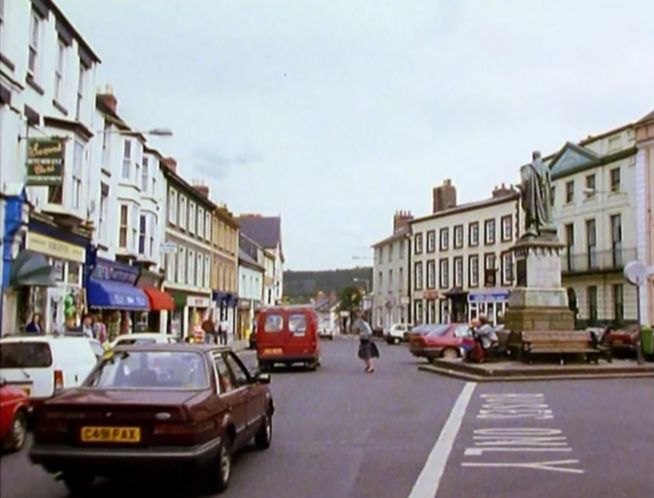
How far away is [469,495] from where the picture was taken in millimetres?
7562

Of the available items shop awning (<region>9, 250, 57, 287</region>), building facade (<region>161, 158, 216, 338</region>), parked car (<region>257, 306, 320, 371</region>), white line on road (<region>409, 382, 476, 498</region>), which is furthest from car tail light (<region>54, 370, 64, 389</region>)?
building facade (<region>161, 158, 216, 338</region>)

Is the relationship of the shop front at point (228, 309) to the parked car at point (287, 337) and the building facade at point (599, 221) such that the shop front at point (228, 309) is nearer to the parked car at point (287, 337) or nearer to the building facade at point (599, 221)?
the building facade at point (599, 221)

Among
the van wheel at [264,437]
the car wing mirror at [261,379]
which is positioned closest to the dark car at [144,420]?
the car wing mirror at [261,379]

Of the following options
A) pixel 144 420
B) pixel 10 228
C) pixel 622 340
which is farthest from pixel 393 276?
pixel 144 420

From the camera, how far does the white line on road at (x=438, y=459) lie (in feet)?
25.5

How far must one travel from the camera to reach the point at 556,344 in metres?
22.5

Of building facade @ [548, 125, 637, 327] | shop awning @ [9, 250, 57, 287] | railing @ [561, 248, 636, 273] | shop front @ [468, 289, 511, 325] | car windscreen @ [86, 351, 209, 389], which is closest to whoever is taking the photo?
car windscreen @ [86, 351, 209, 389]

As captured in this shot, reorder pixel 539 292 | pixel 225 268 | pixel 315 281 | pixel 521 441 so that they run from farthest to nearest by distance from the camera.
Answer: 1. pixel 315 281
2. pixel 225 268
3. pixel 539 292
4. pixel 521 441

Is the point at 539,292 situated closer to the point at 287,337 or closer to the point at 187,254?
the point at 287,337

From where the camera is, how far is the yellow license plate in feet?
21.3

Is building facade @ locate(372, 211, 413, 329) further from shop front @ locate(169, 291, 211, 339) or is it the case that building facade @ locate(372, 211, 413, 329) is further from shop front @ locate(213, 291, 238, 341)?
shop front @ locate(169, 291, 211, 339)

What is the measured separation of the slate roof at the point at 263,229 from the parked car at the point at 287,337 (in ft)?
210

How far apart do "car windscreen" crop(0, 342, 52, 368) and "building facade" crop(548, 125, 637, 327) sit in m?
35.7

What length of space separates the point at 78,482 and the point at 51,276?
13709 mm
